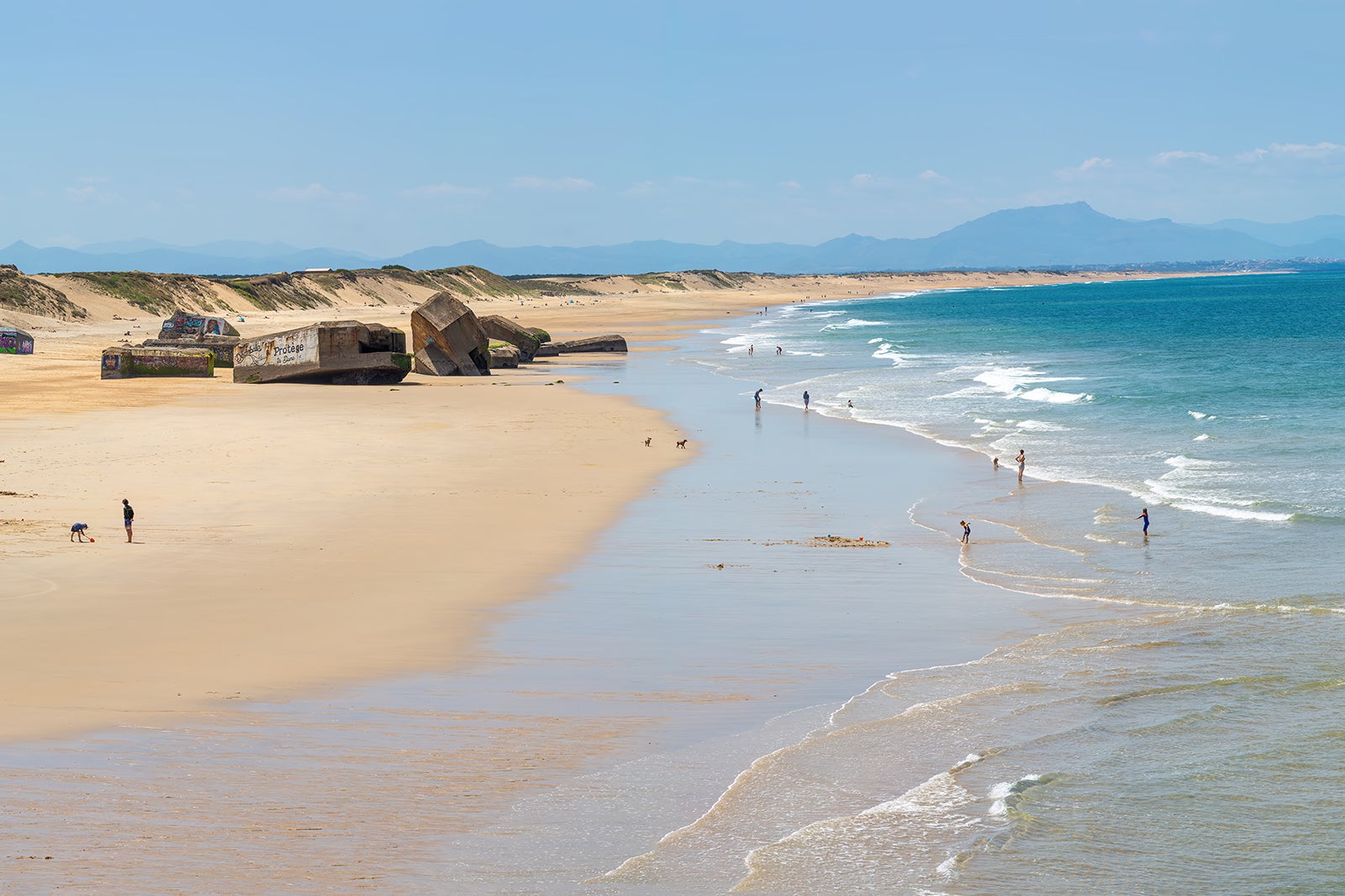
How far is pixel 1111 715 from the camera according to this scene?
41.4 ft

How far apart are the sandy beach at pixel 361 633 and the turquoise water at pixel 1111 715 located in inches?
38.0

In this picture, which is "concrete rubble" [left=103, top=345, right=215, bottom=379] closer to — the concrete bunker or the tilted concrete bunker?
the tilted concrete bunker

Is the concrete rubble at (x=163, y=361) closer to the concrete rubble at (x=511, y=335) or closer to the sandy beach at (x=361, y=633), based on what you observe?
the sandy beach at (x=361, y=633)

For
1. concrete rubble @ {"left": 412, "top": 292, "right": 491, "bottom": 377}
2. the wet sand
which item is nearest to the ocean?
the wet sand

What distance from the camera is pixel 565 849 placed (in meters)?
9.32

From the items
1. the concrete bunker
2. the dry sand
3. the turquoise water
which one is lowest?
the turquoise water

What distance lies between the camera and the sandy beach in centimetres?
974

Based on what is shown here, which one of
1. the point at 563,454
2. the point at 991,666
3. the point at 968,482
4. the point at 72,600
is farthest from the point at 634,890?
the point at 563,454

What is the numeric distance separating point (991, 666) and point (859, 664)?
1.49 metres

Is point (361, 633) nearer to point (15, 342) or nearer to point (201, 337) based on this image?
point (201, 337)

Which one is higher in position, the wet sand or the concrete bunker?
the concrete bunker

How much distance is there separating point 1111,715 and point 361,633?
27.9 feet

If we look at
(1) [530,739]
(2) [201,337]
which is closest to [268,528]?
(1) [530,739]

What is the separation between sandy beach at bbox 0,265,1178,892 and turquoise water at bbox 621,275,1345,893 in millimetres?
964
